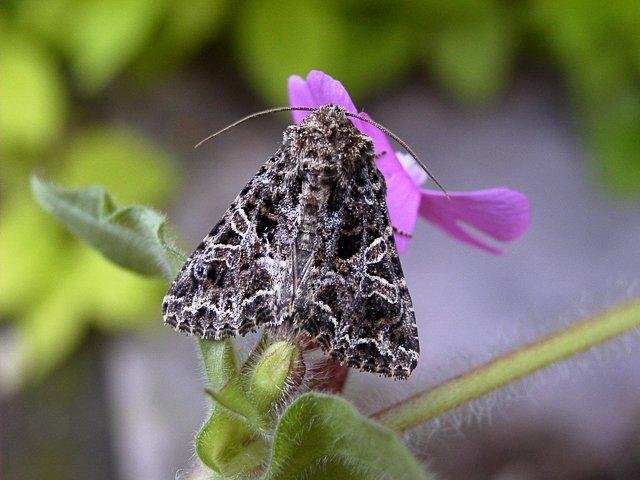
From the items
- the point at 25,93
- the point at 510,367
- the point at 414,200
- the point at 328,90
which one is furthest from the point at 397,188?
the point at 25,93

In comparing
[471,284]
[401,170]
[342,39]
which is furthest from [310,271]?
[471,284]

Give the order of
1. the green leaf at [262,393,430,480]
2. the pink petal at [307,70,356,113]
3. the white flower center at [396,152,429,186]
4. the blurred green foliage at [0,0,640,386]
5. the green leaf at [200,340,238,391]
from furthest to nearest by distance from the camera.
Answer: the blurred green foliage at [0,0,640,386]
the white flower center at [396,152,429,186]
the pink petal at [307,70,356,113]
the green leaf at [200,340,238,391]
the green leaf at [262,393,430,480]

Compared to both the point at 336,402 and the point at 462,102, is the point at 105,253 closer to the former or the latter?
the point at 336,402

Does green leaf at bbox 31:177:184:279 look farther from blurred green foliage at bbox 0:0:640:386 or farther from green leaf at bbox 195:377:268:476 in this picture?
blurred green foliage at bbox 0:0:640:386

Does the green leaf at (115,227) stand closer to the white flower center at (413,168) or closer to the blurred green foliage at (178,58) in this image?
the white flower center at (413,168)

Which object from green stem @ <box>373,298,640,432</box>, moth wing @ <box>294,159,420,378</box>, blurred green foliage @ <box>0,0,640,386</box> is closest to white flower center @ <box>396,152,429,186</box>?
moth wing @ <box>294,159,420,378</box>

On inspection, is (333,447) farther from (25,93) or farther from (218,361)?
(25,93)
